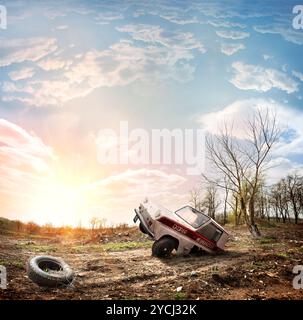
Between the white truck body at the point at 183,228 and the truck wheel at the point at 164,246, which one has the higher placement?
the white truck body at the point at 183,228

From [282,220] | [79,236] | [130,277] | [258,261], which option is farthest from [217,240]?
[282,220]

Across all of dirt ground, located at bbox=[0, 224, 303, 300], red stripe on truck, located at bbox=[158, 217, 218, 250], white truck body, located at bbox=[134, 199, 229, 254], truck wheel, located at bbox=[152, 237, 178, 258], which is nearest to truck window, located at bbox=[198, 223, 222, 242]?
white truck body, located at bbox=[134, 199, 229, 254]

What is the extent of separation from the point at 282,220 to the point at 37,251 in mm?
→ 42744

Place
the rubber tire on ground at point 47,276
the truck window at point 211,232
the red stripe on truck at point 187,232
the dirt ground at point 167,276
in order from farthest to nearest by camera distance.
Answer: the truck window at point 211,232, the red stripe on truck at point 187,232, the rubber tire on ground at point 47,276, the dirt ground at point 167,276

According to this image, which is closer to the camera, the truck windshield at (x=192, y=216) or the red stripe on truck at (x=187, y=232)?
the red stripe on truck at (x=187, y=232)

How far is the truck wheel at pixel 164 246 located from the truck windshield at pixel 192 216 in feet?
2.74

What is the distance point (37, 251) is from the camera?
1178 centimetres

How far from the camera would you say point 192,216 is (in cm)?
1130

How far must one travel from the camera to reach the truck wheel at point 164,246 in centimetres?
1052

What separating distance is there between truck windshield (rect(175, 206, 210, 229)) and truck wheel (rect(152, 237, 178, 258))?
0.83m

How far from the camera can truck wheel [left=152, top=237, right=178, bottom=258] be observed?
1052 centimetres

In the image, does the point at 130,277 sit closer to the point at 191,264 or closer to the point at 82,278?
the point at 82,278

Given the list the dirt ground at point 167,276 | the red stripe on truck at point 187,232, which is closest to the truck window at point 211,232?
the red stripe on truck at point 187,232

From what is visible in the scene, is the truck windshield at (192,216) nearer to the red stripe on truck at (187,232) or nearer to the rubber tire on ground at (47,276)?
the red stripe on truck at (187,232)
